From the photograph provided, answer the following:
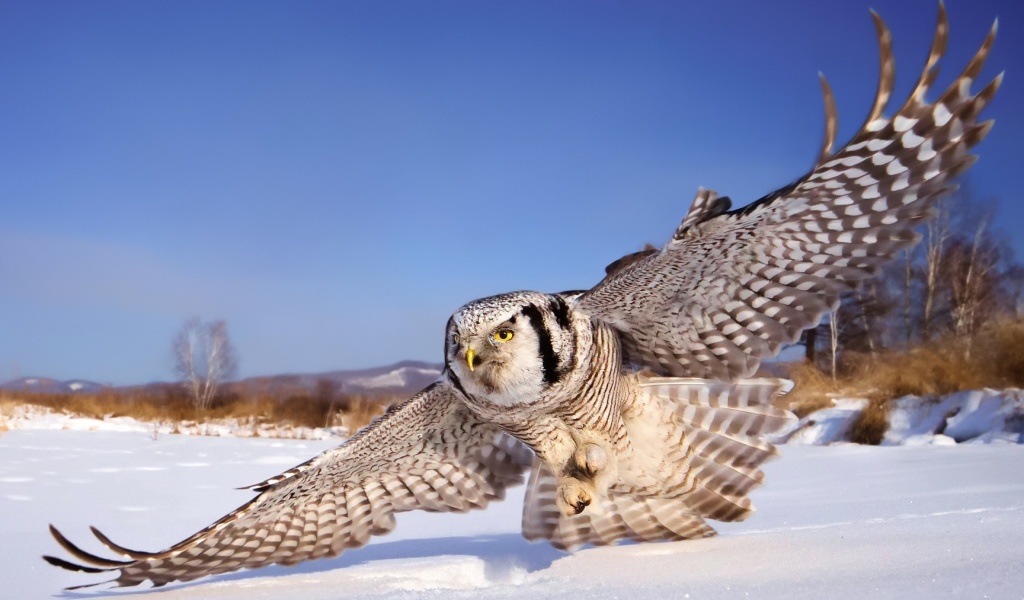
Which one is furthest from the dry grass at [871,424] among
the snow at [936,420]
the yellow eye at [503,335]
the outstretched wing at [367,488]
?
the yellow eye at [503,335]

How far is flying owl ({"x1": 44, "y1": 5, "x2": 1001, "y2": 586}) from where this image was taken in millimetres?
3404

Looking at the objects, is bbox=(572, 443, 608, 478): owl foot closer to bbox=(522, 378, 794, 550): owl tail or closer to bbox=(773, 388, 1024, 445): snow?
bbox=(522, 378, 794, 550): owl tail

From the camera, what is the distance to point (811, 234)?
3.61 m

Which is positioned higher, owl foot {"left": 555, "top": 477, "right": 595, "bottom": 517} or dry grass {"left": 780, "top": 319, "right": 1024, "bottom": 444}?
dry grass {"left": 780, "top": 319, "right": 1024, "bottom": 444}

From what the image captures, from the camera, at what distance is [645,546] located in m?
3.91

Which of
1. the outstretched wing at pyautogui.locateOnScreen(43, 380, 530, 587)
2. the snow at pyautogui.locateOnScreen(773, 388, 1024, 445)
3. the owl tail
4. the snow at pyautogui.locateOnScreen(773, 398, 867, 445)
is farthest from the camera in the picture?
the snow at pyautogui.locateOnScreen(773, 398, 867, 445)

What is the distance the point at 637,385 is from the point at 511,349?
3.06ft

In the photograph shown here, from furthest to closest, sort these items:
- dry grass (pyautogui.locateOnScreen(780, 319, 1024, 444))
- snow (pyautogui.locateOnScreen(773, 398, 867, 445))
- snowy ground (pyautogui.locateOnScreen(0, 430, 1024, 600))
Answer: snow (pyautogui.locateOnScreen(773, 398, 867, 445)) → dry grass (pyautogui.locateOnScreen(780, 319, 1024, 444)) → snowy ground (pyautogui.locateOnScreen(0, 430, 1024, 600))

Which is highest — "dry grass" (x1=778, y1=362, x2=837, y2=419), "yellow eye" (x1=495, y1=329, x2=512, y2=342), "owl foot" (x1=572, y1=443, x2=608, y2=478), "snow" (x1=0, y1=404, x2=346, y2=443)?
"yellow eye" (x1=495, y1=329, x2=512, y2=342)

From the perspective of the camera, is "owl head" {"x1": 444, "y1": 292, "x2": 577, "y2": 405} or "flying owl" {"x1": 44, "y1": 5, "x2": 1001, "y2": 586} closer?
"flying owl" {"x1": 44, "y1": 5, "x2": 1001, "y2": 586}

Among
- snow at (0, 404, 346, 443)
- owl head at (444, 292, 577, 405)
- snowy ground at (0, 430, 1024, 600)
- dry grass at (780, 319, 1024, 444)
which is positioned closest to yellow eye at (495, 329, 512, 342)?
owl head at (444, 292, 577, 405)

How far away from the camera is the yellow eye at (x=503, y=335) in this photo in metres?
3.50

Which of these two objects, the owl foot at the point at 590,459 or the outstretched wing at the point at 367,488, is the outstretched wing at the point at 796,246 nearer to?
the owl foot at the point at 590,459

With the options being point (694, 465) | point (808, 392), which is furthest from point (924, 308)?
point (694, 465)
